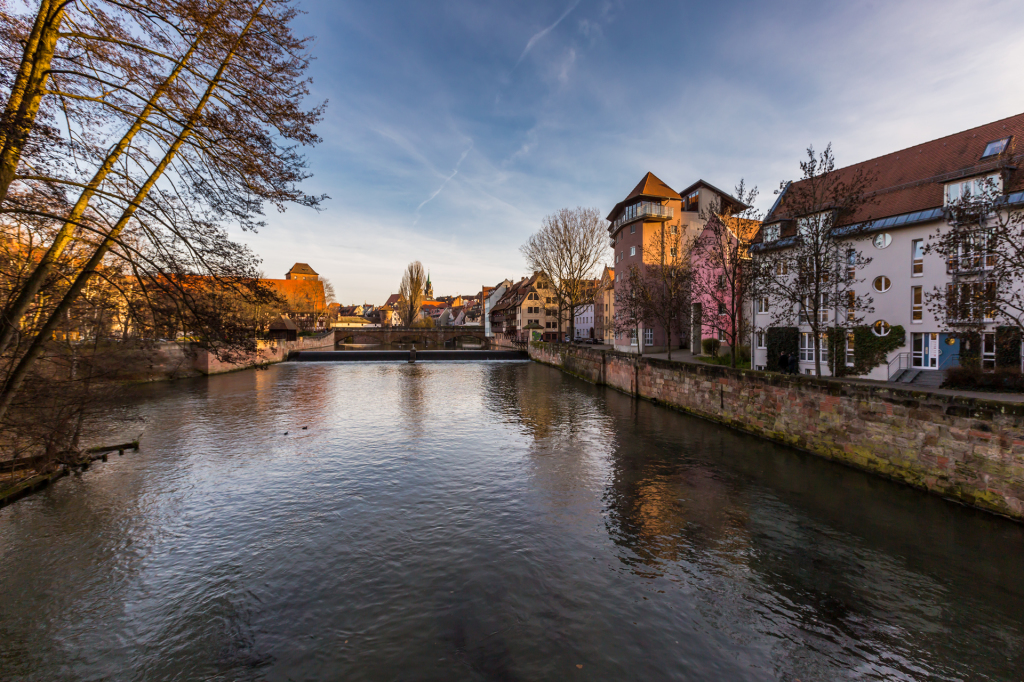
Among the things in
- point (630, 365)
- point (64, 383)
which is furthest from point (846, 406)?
point (64, 383)

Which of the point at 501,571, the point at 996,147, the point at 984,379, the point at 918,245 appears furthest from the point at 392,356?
the point at 996,147

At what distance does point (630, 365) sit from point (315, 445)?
16.7m

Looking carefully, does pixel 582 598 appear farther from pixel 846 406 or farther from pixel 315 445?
pixel 315 445

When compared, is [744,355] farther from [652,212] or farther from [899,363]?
[652,212]

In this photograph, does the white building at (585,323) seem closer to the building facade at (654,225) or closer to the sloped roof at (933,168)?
the building facade at (654,225)

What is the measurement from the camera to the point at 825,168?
16.9 meters

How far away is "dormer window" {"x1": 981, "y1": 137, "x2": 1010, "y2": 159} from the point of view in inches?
701

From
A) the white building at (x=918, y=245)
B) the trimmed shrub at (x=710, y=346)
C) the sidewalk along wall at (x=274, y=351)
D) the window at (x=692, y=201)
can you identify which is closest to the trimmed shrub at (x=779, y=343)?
the white building at (x=918, y=245)

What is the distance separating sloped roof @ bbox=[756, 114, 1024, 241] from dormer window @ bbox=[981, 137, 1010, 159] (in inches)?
5.8

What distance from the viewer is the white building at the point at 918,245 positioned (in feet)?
58.4

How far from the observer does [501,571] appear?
7109 millimetres

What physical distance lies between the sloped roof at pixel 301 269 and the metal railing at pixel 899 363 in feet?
386

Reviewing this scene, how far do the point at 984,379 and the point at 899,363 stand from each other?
15.0ft

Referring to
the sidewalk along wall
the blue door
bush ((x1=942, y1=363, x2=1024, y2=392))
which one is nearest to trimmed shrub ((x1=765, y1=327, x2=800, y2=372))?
the blue door
